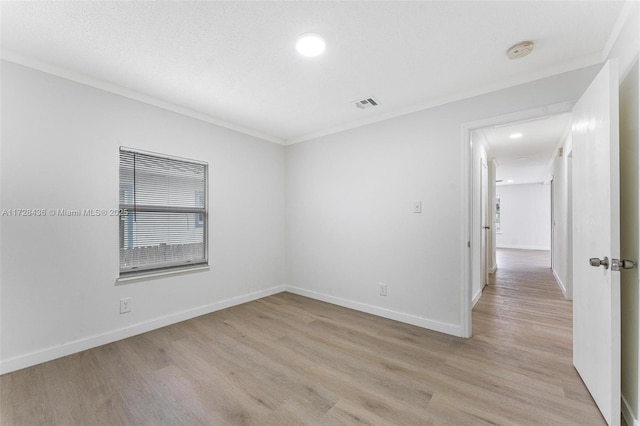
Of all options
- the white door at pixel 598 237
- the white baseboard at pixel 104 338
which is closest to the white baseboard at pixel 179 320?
the white baseboard at pixel 104 338

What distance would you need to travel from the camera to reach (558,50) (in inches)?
81.2

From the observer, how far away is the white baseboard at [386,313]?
9.17ft

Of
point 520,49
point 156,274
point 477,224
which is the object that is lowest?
point 156,274

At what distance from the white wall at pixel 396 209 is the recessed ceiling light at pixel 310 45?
1.49 m

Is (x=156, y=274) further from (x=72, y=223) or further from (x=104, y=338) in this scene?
(x=72, y=223)

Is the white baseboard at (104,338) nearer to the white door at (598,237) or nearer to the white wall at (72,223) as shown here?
the white wall at (72,223)

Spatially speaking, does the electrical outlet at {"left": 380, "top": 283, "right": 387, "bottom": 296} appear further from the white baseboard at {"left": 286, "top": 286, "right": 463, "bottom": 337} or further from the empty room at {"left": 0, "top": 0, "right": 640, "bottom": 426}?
the white baseboard at {"left": 286, "top": 286, "right": 463, "bottom": 337}

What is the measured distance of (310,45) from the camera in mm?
1984

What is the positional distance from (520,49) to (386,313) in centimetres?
280

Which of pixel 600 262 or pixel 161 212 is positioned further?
pixel 161 212

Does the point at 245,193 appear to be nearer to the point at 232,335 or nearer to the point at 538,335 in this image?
the point at 232,335

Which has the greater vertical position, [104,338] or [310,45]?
[310,45]

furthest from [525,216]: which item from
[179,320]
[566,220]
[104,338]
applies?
[104,338]

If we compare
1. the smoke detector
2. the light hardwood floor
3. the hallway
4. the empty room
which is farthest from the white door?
the smoke detector
